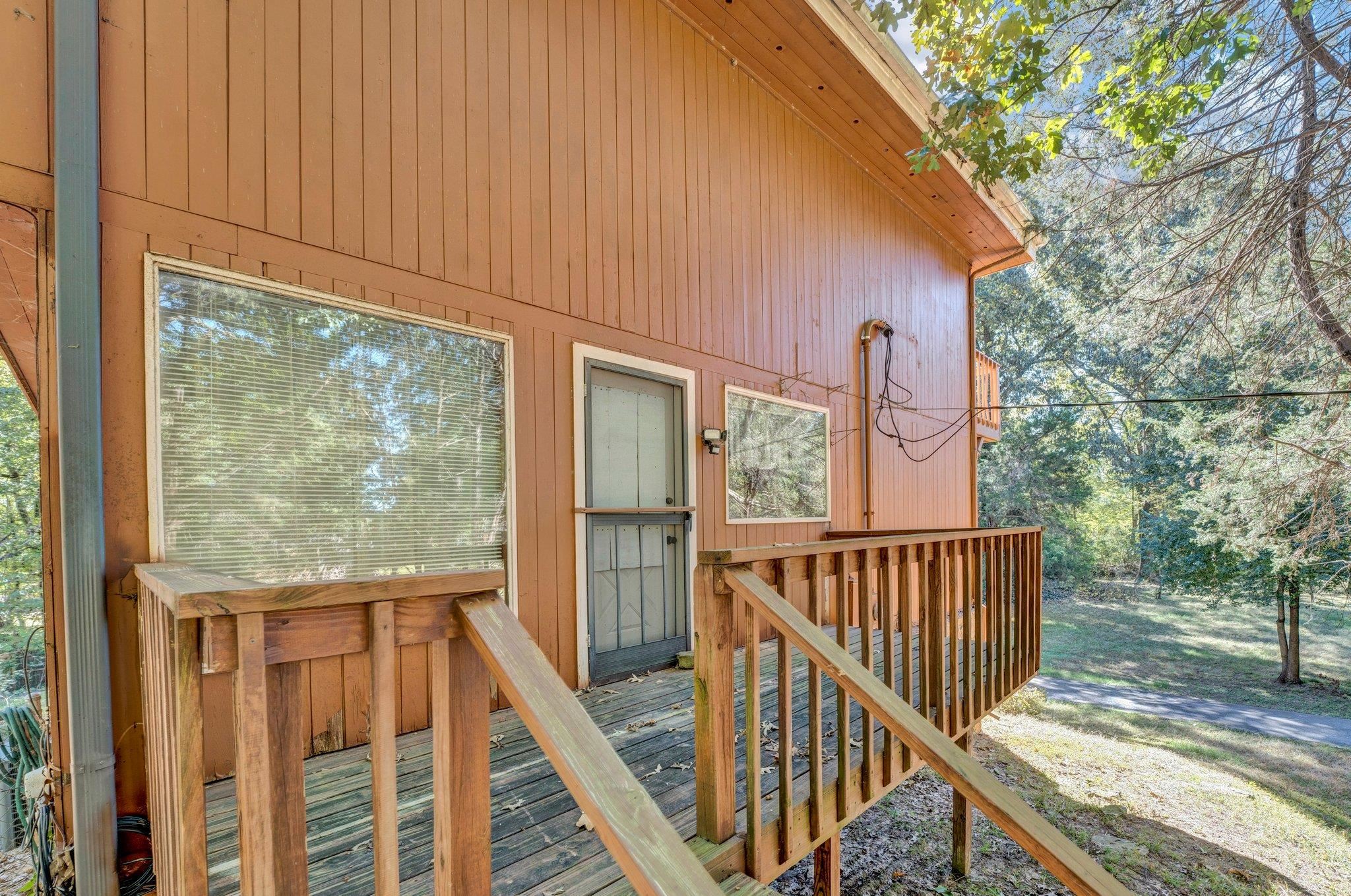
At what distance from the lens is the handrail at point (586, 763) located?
100cm

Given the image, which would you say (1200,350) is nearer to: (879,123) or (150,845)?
(879,123)

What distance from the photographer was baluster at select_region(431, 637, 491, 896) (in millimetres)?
1086

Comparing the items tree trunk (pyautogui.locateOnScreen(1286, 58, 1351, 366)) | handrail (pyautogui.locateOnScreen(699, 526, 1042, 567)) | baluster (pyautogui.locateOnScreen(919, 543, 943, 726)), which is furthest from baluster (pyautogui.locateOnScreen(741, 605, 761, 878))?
tree trunk (pyautogui.locateOnScreen(1286, 58, 1351, 366))

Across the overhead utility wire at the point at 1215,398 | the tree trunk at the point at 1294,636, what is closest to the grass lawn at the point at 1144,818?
the overhead utility wire at the point at 1215,398

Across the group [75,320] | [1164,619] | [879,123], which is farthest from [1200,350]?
[1164,619]

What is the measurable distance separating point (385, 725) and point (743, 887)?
1.17 m

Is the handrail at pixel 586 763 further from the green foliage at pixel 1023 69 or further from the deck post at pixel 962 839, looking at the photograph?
the deck post at pixel 962 839

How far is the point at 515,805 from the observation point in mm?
2223

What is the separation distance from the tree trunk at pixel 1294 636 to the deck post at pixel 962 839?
30.6 ft

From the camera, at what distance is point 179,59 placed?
91.1 inches

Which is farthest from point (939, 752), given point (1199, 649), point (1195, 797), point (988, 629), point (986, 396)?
point (1199, 649)

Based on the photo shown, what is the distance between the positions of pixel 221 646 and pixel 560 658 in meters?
2.64

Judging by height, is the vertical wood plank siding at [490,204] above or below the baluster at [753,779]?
above

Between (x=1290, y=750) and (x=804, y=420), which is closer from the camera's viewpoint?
(x=804, y=420)
